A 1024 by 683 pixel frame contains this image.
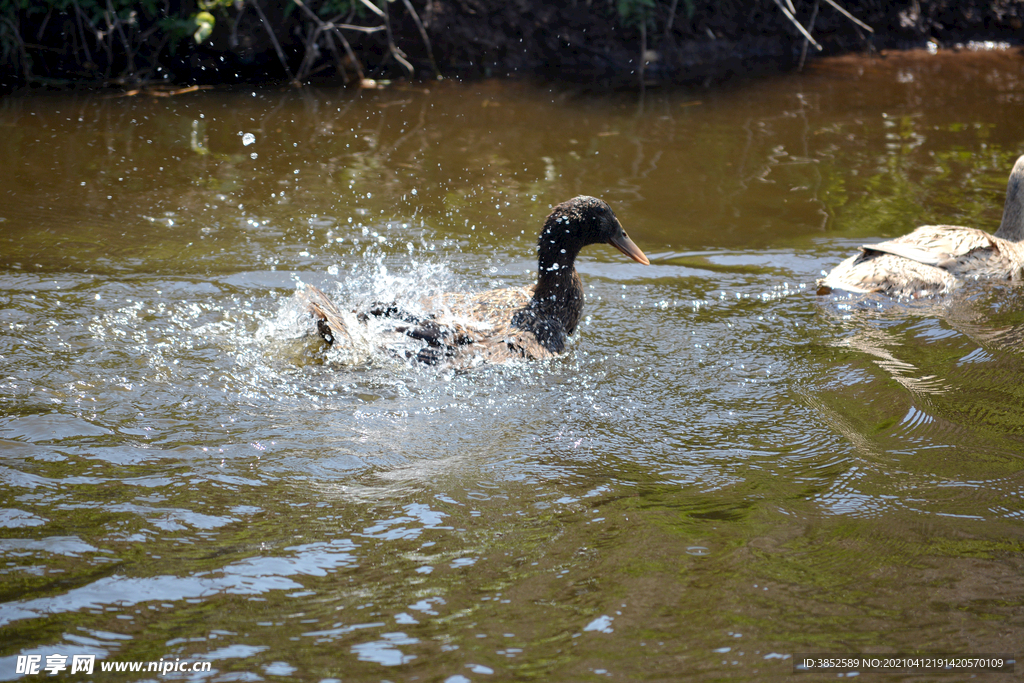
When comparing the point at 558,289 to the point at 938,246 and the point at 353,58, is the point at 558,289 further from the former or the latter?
the point at 353,58

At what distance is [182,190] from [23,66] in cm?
491

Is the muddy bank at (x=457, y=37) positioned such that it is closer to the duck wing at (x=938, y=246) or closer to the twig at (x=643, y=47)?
the twig at (x=643, y=47)

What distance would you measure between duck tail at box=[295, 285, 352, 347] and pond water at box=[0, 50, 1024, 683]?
17cm

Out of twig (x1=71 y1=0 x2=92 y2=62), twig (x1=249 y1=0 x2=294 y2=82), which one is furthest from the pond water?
twig (x1=71 y1=0 x2=92 y2=62)

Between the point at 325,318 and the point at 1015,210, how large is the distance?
17.6 feet

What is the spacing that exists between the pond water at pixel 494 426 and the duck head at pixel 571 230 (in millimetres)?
482

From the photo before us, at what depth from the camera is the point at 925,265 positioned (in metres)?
5.89

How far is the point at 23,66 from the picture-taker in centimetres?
1035

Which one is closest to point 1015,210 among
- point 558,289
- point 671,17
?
point 558,289

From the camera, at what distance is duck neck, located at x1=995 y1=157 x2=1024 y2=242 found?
21.1ft

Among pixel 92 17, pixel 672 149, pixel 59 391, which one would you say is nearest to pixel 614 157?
pixel 672 149

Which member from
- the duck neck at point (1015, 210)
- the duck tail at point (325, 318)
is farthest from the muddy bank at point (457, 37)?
the duck tail at point (325, 318)

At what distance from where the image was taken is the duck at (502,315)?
15.5ft

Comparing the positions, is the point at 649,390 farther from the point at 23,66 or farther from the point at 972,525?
the point at 23,66
